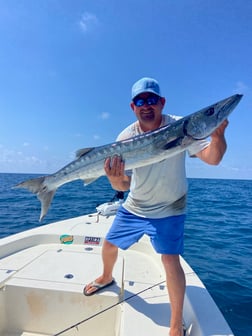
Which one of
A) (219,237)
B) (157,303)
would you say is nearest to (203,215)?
(219,237)

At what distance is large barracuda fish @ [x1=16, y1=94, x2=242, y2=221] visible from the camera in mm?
2109

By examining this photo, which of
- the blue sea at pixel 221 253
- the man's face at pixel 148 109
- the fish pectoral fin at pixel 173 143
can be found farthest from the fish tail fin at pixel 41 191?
the blue sea at pixel 221 253

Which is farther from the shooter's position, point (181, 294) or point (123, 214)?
point (123, 214)

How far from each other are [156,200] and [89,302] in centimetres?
111

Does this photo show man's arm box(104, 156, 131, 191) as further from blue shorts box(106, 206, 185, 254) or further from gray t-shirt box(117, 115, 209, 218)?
blue shorts box(106, 206, 185, 254)

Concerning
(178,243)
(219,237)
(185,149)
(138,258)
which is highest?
(185,149)

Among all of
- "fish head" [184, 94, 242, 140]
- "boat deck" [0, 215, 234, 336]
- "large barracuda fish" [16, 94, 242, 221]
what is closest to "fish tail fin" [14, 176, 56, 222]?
"large barracuda fish" [16, 94, 242, 221]

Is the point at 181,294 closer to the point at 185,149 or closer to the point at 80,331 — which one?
the point at 80,331

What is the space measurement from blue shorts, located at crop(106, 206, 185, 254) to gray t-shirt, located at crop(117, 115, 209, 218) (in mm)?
54

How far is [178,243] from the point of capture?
2.00m

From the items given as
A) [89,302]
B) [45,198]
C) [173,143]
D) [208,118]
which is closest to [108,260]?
[89,302]

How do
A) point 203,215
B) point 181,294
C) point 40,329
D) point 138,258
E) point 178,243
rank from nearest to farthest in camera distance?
1. point 181,294
2. point 178,243
3. point 40,329
4. point 138,258
5. point 203,215

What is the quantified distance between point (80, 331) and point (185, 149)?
186 centimetres

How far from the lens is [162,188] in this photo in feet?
7.04
